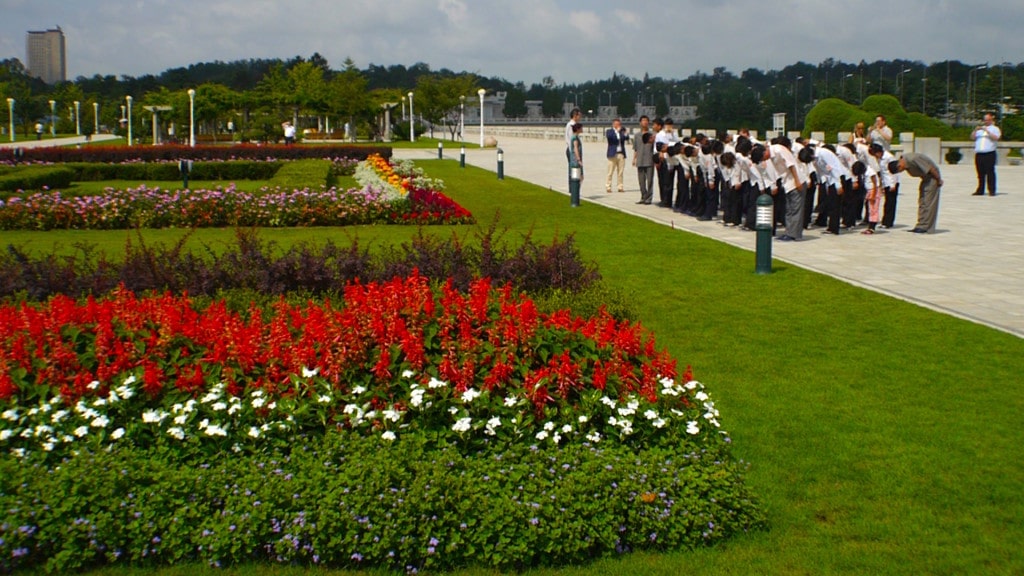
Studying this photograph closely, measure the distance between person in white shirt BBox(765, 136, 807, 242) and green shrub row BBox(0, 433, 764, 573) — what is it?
1023cm

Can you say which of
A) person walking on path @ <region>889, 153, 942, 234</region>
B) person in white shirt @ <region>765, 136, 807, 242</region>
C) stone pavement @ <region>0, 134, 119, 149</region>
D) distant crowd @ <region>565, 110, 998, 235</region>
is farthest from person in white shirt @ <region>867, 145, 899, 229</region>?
stone pavement @ <region>0, 134, 119, 149</region>

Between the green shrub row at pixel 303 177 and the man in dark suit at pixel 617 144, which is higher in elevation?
the man in dark suit at pixel 617 144

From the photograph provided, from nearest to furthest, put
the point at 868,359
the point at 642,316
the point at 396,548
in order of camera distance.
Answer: the point at 396,548, the point at 868,359, the point at 642,316

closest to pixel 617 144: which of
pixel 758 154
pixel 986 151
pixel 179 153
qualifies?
pixel 758 154

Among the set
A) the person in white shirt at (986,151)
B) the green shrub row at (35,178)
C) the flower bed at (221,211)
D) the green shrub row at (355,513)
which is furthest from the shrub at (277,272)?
the green shrub row at (35,178)

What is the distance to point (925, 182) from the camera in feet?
48.6

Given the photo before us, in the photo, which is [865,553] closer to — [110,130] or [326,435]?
[326,435]

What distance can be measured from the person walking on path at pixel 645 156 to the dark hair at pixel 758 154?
492cm

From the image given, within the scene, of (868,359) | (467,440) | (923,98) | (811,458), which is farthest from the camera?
(923,98)

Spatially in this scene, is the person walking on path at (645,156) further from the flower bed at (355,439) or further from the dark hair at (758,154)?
the flower bed at (355,439)

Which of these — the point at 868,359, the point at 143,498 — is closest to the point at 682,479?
the point at 143,498

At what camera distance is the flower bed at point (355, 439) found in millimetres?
4383

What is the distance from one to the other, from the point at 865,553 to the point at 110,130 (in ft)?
317

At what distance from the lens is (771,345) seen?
27.2 feet
